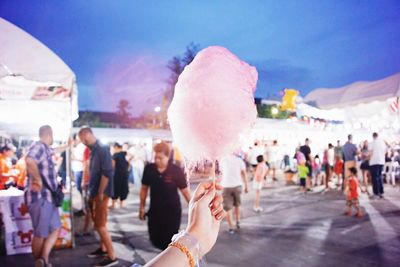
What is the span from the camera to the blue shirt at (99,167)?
192 inches

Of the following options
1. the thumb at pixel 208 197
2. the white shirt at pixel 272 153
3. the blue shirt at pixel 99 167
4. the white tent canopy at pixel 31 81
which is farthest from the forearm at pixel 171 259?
the white shirt at pixel 272 153

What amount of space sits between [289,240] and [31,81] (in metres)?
5.11

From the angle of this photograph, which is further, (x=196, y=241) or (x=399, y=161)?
(x=399, y=161)

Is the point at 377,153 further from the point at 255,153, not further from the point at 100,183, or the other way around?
the point at 100,183

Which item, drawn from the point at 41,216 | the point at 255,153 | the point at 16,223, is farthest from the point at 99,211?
the point at 255,153

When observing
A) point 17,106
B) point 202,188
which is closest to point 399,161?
point 17,106

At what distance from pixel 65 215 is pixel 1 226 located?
1.71 meters

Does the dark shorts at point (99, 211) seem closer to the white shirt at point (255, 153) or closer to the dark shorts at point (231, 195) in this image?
the dark shorts at point (231, 195)

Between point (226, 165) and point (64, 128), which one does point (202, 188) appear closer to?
point (226, 165)

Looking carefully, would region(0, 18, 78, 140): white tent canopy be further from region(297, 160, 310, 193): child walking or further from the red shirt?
region(297, 160, 310, 193): child walking

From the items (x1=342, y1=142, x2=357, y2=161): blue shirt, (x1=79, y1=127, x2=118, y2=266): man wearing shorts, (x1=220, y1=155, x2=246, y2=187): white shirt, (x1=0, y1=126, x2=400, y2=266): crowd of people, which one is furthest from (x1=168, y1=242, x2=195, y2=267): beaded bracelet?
(x1=342, y1=142, x2=357, y2=161): blue shirt

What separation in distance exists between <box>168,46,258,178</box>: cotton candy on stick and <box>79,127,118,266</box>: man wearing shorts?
332 centimetres

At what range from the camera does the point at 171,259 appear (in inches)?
43.6

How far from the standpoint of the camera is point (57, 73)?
15.9ft
